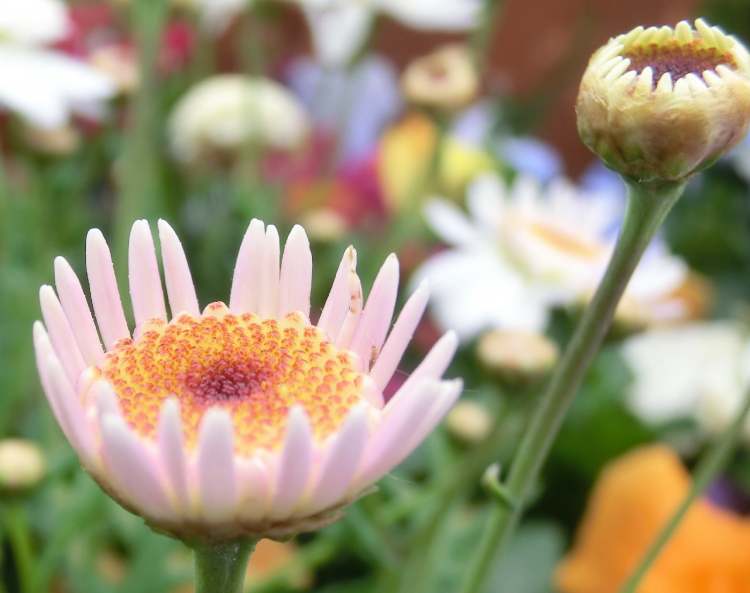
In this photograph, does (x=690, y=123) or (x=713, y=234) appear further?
(x=713, y=234)

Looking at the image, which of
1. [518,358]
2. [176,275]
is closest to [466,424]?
[518,358]

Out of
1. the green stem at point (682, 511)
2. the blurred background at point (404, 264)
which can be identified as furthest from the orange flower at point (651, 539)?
the green stem at point (682, 511)

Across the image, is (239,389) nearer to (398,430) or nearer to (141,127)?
(398,430)

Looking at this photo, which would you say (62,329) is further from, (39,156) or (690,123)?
(39,156)

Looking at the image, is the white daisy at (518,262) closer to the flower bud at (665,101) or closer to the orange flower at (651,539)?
the orange flower at (651,539)

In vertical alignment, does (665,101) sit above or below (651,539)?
above

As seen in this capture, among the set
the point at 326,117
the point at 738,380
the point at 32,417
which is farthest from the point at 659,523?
the point at 326,117
